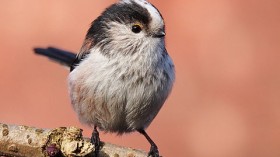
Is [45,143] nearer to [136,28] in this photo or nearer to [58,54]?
[136,28]

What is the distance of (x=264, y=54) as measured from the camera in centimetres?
305

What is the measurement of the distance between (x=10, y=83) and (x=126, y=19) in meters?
0.99

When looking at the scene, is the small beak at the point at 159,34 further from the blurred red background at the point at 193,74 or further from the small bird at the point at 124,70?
the blurred red background at the point at 193,74

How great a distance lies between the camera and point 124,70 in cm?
213

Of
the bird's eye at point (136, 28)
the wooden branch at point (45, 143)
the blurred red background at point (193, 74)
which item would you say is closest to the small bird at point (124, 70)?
the bird's eye at point (136, 28)

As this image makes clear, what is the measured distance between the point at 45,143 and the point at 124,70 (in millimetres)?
551

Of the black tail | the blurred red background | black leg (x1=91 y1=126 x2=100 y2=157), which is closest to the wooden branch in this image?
black leg (x1=91 y1=126 x2=100 y2=157)

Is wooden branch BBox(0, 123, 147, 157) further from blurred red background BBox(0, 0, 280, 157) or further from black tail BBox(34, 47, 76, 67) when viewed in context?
blurred red background BBox(0, 0, 280, 157)

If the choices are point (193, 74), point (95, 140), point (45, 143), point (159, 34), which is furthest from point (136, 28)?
point (193, 74)

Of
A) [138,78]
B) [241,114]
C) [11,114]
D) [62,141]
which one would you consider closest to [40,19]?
[11,114]

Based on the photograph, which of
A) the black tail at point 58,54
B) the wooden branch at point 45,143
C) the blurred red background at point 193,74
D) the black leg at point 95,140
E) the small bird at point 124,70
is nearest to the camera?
the wooden branch at point 45,143

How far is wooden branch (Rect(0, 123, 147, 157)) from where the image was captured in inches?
61.9

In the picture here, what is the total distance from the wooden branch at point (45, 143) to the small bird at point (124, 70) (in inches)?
17.4

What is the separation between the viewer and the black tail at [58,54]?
2.80 m
